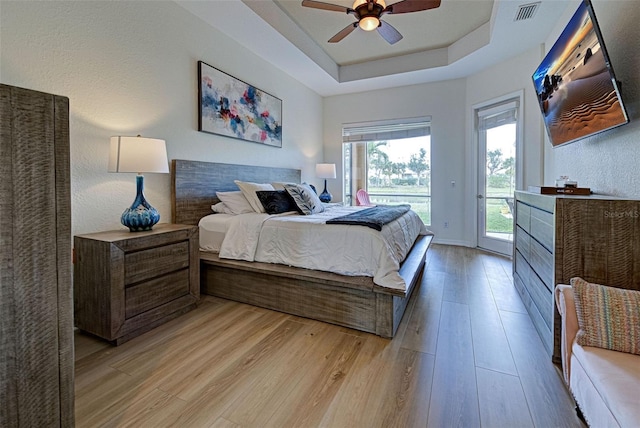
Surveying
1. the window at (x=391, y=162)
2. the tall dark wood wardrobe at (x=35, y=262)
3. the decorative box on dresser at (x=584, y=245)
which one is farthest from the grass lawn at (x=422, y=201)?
the tall dark wood wardrobe at (x=35, y=262)

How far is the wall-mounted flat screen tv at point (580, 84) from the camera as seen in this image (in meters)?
1.73

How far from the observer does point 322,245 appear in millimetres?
2275

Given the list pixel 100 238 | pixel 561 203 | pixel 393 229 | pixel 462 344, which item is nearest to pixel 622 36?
pixel 561 203

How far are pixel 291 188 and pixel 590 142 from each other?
2.63 meters

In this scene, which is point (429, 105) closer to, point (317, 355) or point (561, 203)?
point (561, 203)

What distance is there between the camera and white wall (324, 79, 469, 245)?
482cm

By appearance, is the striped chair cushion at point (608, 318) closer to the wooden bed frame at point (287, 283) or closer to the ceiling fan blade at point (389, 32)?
the wooden bed frame at point (287, 283)

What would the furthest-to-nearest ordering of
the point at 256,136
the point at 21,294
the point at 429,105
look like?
the point at 429,105 → the point at 256,136 → the point at 21,294

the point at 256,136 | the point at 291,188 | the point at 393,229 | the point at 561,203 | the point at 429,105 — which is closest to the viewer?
the point at 561,203

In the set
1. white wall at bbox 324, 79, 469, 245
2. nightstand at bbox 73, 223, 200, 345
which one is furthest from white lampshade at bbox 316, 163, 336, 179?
nightstand at bbox 73, 223, 200, 345

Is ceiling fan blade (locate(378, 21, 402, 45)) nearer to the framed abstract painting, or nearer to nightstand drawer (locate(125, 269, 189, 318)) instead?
the framed abstract painting

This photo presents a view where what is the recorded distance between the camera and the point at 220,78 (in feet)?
10.8

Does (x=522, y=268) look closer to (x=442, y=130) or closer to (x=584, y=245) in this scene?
(x=584, y=245)

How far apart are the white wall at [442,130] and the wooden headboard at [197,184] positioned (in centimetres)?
291
